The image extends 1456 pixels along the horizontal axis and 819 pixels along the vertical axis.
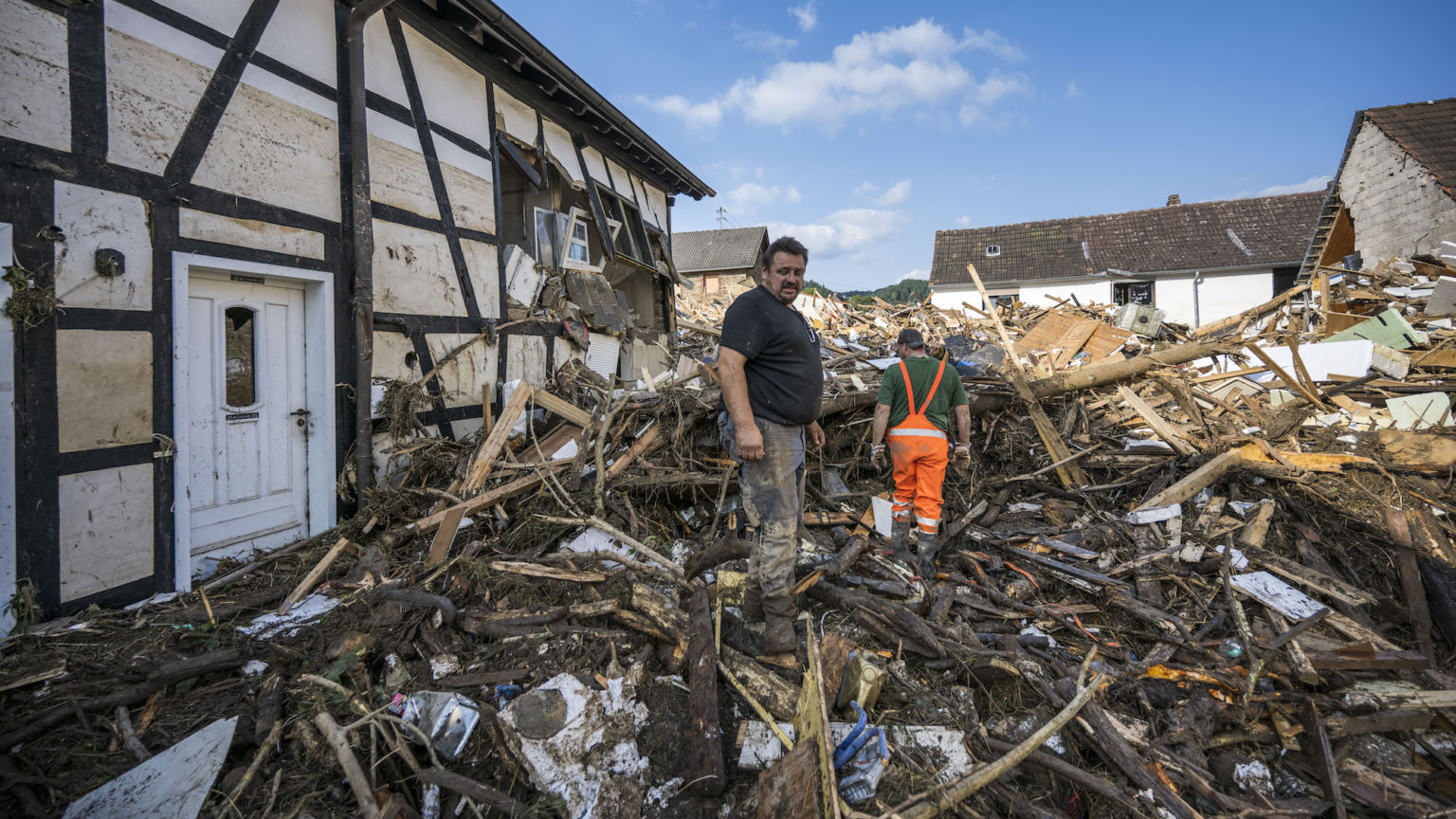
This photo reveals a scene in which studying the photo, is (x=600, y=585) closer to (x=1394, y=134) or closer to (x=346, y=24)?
(x=346, y=24)

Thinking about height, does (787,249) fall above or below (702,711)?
above

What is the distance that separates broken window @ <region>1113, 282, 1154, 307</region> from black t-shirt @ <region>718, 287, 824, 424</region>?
93.1 feet

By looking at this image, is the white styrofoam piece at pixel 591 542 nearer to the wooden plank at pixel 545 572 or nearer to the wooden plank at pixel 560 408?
the wooden plank at pixel 545 572

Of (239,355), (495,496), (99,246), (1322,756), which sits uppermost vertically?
(99,246)

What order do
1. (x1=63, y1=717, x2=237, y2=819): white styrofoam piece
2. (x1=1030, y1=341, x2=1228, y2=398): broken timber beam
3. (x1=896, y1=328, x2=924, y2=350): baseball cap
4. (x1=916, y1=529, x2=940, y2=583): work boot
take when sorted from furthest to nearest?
(x1=1030, y1=341, x2=1228, y2=398): broken timber beam → (x1=896, y1=328, x2=924, y2=350): baseball cap → (x1=916, y1=529, x2=940, y2=583): work boot → (x1=63, y1=717, x2=237, y2=819): white styrofoam piece

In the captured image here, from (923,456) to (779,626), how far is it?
1877 millimetres

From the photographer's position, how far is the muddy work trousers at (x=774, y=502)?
317cm

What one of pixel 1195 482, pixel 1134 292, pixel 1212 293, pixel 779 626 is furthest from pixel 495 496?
pixel 1212 293

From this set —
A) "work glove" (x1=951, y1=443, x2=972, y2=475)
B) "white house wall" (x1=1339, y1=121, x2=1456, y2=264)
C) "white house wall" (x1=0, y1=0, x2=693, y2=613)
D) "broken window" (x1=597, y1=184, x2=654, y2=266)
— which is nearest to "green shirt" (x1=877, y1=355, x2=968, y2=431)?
"work glove" (x1=951, y1=443, x2=972, y2=475)

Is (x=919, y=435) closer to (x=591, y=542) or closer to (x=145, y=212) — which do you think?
(x=591, y=542)

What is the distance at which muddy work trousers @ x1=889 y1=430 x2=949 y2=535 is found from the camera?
14.2 ft

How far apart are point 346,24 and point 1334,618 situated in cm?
875

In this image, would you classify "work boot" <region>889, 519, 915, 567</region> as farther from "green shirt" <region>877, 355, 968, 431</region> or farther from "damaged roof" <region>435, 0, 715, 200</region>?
"damaged roof" <region>435, 0, 715, 200</region>

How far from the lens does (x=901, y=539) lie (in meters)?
4.50
